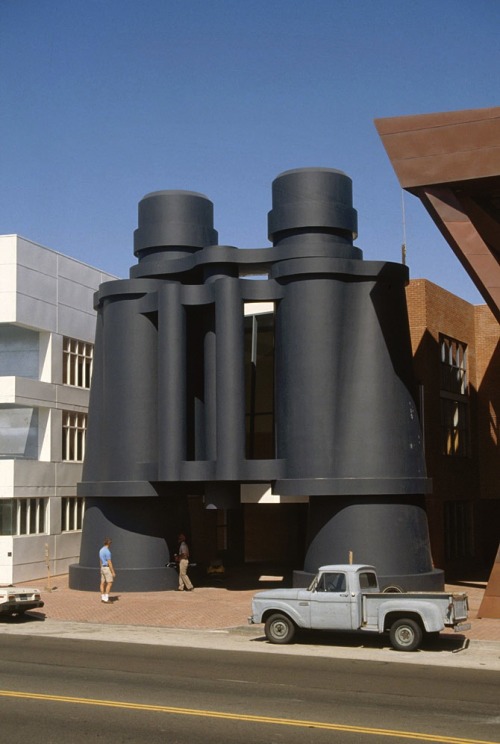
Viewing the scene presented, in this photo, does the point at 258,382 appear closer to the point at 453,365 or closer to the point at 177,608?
the point at 453,365

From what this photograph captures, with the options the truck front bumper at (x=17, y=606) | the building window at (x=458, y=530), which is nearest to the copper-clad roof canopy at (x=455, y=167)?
the truck front bumper at (x=17, y=606)

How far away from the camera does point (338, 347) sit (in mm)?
33812

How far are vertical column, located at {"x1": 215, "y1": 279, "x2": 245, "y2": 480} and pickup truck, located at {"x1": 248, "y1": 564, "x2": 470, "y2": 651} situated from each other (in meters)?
10.6

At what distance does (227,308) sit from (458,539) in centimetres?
1824

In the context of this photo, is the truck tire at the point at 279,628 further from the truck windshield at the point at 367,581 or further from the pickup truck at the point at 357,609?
the truck windshield at the point at 367,581

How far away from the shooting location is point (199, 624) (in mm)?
27547

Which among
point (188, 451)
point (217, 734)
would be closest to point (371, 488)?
point (188, 451)

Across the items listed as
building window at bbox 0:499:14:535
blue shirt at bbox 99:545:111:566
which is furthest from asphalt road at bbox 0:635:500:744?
building window at bbox 0:499:14:535

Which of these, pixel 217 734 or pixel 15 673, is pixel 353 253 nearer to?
pixel 15 673

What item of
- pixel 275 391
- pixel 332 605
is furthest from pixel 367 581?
pixel 275 391

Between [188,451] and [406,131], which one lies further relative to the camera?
[188,451]

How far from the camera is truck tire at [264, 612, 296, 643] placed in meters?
23.1

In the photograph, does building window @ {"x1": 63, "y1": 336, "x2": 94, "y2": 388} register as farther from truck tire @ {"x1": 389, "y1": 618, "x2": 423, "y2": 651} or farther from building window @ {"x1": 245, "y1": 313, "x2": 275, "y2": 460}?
truck tire @ {"x1": 389, "y1": 618, "x2": 423, "y2": 651}

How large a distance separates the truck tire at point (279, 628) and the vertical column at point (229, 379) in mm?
10499
